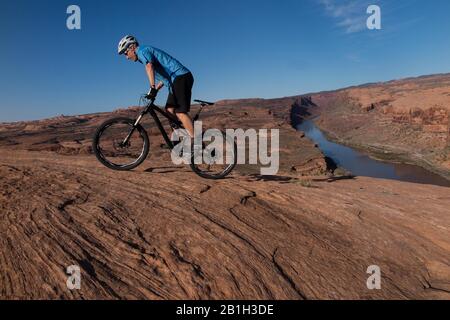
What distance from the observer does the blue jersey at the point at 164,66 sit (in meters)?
6.67

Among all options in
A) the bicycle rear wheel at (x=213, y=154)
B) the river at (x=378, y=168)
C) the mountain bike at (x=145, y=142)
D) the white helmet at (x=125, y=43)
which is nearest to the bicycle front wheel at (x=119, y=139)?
the mountain bike at (x=145, y=142)

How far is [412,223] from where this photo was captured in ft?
24.1

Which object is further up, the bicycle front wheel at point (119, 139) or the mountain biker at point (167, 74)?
the mountain biker at point (167, 74)

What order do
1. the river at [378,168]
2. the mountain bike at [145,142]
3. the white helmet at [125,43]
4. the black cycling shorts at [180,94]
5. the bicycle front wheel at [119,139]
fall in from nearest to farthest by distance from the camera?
1. the white helmet at [125,43]
2. the black cycling shorts at [180,94]
3. the mountain bike at [145,142]
4. the bicycle front wheel at [119,139]
5. the river at [378,168]

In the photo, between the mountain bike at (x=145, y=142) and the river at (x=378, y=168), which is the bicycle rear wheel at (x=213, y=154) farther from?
the river at (x=378, y=168)

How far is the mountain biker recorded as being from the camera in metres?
6.59

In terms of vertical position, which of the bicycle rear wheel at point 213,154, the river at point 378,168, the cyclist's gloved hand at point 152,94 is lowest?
the river at point 378,168

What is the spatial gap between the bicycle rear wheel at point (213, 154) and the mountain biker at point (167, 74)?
556 mm

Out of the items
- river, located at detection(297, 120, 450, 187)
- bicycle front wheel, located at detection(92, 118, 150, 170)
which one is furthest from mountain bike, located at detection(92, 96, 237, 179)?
river, located at detection(297, 120, 450, 187)

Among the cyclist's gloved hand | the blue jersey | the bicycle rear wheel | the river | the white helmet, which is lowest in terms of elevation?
the river

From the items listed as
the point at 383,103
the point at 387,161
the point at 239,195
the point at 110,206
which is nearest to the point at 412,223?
the point at 239,195

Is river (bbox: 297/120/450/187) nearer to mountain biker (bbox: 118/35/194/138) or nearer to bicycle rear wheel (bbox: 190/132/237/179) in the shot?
bicycle rear wheel (bbox: 190/132/237/179)
